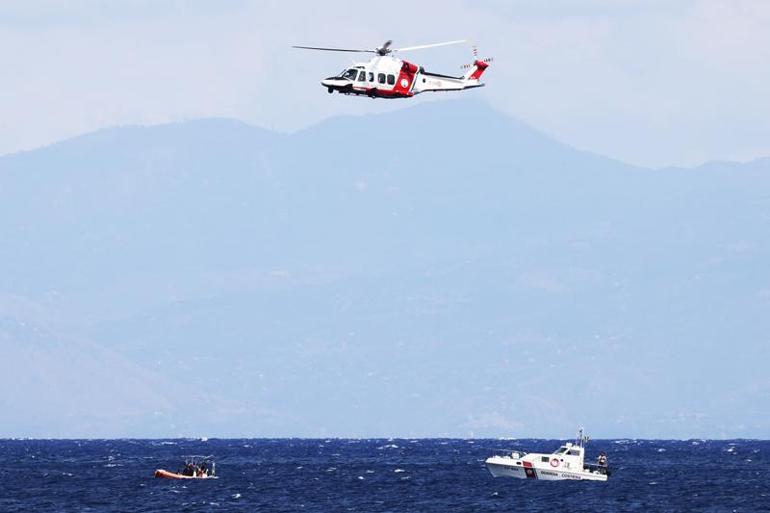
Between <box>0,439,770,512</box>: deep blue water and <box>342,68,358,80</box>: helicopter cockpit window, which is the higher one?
<box>342,68,358,80</box>: helicopter cockpit window

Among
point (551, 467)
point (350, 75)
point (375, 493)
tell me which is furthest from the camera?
point (551, 467)

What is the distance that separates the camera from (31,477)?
624 ft

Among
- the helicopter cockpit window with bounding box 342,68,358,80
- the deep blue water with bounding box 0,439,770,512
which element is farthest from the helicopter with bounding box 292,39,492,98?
the deep blue water with bounding box 0,439,770,512

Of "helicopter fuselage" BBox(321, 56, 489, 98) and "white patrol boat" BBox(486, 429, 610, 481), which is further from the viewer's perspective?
"white patrol boat" BBox(486, 429, 610, 481)

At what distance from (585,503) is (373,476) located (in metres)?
50.4

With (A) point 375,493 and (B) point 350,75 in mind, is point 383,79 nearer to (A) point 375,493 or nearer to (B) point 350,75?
(B) point 350,75

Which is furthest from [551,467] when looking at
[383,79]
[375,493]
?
[383,79]

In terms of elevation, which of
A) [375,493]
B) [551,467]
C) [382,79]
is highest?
[382,79]

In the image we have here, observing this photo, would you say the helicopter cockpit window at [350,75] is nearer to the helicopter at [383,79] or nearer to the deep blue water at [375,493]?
the helicopter at [383,79]

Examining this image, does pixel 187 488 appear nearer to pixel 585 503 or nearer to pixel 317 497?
pixel 317 497

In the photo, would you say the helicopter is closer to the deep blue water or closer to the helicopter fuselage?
the helicopter fuselage

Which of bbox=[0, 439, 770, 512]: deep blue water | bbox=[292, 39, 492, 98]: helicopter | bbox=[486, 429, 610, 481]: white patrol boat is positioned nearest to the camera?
bbox=[292, 39, 492, 98]: helicopter

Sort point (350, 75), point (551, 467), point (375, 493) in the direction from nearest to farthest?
point (350, 75), point (375, 493), point (551, 467)

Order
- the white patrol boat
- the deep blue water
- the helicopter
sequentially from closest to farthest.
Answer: the helicopter → the deep blue water → the white patrol boat
